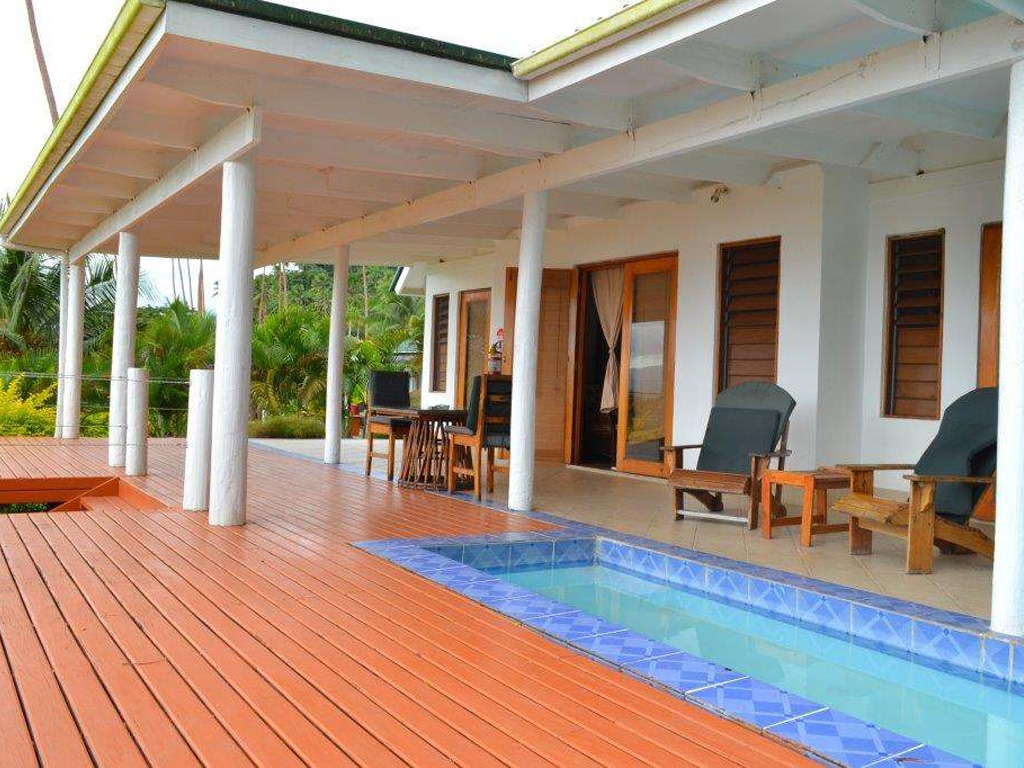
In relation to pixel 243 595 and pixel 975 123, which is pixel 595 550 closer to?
pixel 243 595

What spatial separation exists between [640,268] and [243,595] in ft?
19.9

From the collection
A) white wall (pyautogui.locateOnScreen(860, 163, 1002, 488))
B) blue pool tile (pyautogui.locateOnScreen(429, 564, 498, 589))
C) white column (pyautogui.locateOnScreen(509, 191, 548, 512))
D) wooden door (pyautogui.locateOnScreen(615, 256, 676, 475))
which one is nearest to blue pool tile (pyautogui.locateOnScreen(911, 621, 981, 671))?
blue pool tile (pyautogui.locateOnScreen(429, 564, 498, 589))

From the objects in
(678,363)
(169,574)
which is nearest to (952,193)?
(678,363)

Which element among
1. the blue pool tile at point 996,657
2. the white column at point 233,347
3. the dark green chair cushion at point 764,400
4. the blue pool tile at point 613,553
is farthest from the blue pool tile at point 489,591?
the dark green chair cushion at point 764,400

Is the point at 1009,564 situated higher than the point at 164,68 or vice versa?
the point at 164,68

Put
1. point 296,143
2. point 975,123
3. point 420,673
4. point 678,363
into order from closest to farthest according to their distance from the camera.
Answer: point 420,673
point 975,123
point 296,143
point 678,363

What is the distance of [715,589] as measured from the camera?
15.9ft

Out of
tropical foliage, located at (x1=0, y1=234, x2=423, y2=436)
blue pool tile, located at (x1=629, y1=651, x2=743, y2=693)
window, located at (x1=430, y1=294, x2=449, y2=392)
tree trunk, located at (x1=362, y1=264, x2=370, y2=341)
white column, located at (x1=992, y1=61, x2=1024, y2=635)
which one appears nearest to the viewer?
blue pool tile, located at (x1=629, y1=651, x2=743, y2=693)

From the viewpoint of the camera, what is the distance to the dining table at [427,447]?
7.75 metres

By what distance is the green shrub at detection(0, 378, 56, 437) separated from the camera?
39.3 feet

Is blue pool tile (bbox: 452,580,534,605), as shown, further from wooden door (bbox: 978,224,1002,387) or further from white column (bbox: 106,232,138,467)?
white column (bbox: 106,232,138,467)

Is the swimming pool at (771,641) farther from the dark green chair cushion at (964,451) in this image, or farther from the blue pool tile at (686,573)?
the dark green chair cushion at (964,451)

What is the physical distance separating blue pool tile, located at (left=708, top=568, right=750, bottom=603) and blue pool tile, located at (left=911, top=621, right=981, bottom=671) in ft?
3.09

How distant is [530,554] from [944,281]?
3.85 m
